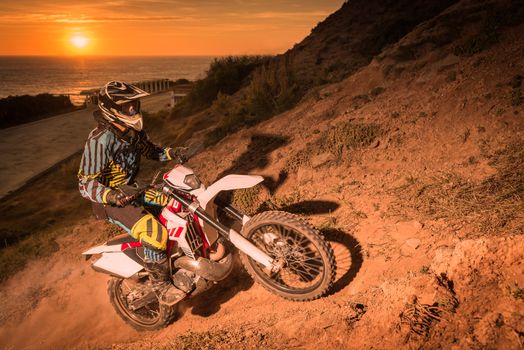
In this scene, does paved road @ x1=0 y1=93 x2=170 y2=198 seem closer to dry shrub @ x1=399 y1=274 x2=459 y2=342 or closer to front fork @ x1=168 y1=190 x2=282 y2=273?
front fork @ x1=168 y1=190 x2=282 y2=273

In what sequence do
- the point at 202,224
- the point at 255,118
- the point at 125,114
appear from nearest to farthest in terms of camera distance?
the point at 125,114 < the point at 202,224 < the point at 255,118

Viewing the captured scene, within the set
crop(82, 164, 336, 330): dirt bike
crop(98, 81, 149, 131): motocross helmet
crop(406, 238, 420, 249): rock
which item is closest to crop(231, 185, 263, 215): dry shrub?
crop(82, 164, 336, 330): dirt bike

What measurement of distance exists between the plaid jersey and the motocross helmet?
20cm

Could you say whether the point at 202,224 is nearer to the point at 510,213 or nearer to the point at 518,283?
the point at 518,283

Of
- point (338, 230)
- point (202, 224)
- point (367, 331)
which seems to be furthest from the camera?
point (338, 230)

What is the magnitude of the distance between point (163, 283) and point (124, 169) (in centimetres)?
154

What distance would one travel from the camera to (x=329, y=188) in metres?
6.41

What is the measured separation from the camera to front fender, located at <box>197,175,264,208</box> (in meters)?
3.86

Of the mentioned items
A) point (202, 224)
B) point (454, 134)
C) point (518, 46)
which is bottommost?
point (202, 224)

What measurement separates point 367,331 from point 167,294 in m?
2.54

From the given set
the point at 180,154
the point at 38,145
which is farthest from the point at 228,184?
the point at 38,145

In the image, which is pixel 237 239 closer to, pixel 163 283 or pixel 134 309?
pixel 163 283

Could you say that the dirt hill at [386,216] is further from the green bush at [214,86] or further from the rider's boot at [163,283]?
the green bush at [214,86]

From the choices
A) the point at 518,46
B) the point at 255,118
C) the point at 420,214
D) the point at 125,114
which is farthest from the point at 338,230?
the point at 255,118
